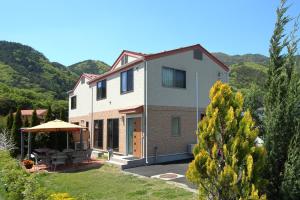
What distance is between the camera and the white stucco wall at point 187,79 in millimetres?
20812

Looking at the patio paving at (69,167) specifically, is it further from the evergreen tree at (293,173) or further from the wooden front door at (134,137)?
the evergreen tree at (293,173)

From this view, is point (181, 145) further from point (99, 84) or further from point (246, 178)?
point (246, 178)

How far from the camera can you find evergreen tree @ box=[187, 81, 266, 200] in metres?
6.15

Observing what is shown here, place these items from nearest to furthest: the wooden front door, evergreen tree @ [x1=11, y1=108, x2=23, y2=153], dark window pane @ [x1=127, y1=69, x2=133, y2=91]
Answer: the wooden front door → dark window pane @ [x1=127, y1=69, x2=133, y2=91] → evergreen tree @ [x1=11, y1=108, x2=23, y2=153]

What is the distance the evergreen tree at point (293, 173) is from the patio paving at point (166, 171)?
714cm

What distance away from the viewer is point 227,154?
632cm

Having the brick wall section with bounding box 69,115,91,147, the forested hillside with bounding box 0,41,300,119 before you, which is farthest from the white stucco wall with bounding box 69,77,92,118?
the forested hillside with bounding box 0,41,300,119

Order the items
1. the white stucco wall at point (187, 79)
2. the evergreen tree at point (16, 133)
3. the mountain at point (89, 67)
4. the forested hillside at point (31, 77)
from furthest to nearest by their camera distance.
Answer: the mountain at point (89, 67) < the forested hillside at point (31, 77) < the evergreen tree at point (16, 133) < the white stucco wall at point (187, 79)

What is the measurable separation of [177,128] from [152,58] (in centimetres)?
501

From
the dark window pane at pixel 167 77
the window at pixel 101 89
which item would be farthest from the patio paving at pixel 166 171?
the window at pixel 101 89

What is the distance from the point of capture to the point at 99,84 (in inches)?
1100

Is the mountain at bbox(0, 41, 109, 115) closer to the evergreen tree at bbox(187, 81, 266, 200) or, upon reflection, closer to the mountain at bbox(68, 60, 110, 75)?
the mountain at bbox(68, 60, 110, 75)

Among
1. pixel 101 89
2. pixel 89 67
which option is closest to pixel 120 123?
pixel 101 89

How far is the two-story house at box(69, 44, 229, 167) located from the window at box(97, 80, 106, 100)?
0.15 metres
